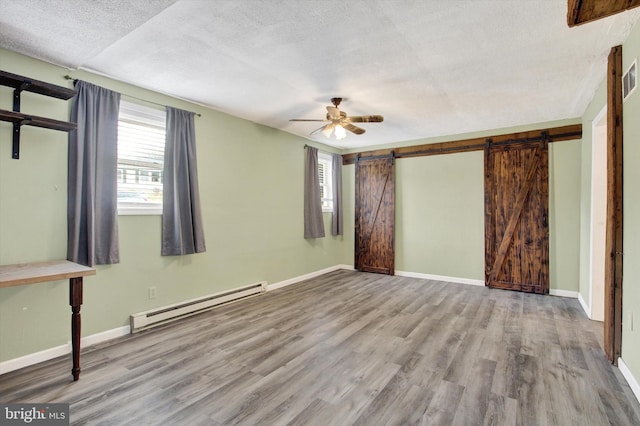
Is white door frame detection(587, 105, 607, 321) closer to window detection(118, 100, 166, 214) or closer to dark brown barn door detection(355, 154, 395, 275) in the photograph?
dark brown barn door detection(355, 154, 395, 275)

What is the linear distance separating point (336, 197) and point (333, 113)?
3021 millimetres

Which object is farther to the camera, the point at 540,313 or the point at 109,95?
the point at 540,313

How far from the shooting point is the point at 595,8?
1.29m

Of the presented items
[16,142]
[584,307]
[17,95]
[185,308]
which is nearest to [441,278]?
[584,307]

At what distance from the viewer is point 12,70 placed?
8.36ft

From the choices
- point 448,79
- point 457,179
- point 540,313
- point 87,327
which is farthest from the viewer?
point 457,179

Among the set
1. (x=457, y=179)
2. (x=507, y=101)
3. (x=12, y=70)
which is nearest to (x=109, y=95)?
(x=12, y=70)

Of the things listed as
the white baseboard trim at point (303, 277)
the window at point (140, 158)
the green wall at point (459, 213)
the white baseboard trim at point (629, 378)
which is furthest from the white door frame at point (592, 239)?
the window at point (140, 158)

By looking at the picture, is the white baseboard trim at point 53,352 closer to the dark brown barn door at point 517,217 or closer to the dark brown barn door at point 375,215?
the dark brown barn door at point 375,215

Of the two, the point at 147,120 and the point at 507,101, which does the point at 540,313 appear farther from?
the point at 147,120

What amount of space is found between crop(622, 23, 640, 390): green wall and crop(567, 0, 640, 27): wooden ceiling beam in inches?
51.1

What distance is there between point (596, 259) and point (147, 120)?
5.50 meters

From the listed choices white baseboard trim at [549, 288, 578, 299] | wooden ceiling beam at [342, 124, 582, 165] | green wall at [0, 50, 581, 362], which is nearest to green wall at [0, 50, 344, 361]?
green wall at [0, 50, 581, 362]

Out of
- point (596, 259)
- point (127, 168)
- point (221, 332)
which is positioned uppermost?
point (127, 168)
